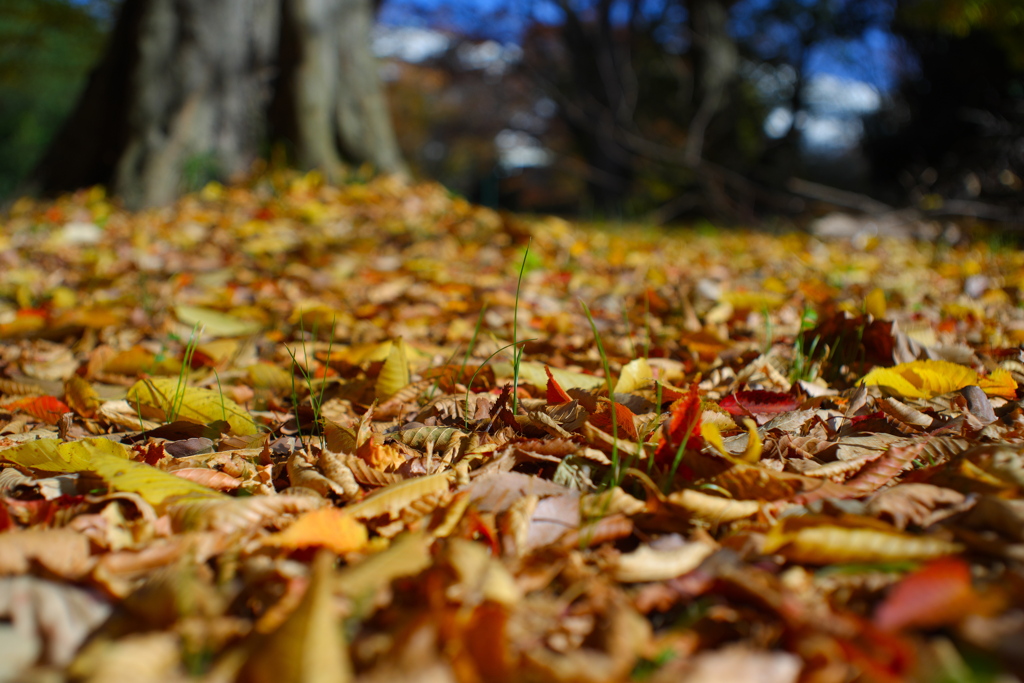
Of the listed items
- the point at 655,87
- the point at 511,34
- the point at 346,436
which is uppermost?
the point at 511,34

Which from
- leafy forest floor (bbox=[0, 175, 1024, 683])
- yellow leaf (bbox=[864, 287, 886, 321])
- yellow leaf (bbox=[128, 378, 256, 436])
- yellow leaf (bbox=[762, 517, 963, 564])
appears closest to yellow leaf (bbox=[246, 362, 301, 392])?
leafy forest floor (bbox=[0, 175, 1024, 683])

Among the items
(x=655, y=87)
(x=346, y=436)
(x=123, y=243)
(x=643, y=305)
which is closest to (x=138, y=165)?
(x=123, y=243)

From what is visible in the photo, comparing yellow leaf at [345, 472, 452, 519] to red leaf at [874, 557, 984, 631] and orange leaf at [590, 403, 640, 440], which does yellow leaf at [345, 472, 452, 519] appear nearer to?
orange leaf at [590, 403, 640, 440]

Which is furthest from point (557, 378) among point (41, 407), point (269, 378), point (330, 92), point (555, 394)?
point (330, 92)

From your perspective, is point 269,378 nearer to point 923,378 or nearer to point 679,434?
point 679,434

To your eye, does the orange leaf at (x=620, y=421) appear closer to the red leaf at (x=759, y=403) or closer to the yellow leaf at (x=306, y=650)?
the red leaf at (x=759, y=403)

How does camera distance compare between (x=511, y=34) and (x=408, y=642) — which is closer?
(x=408, y=642)

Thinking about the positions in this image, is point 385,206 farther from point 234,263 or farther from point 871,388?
point 871,388
